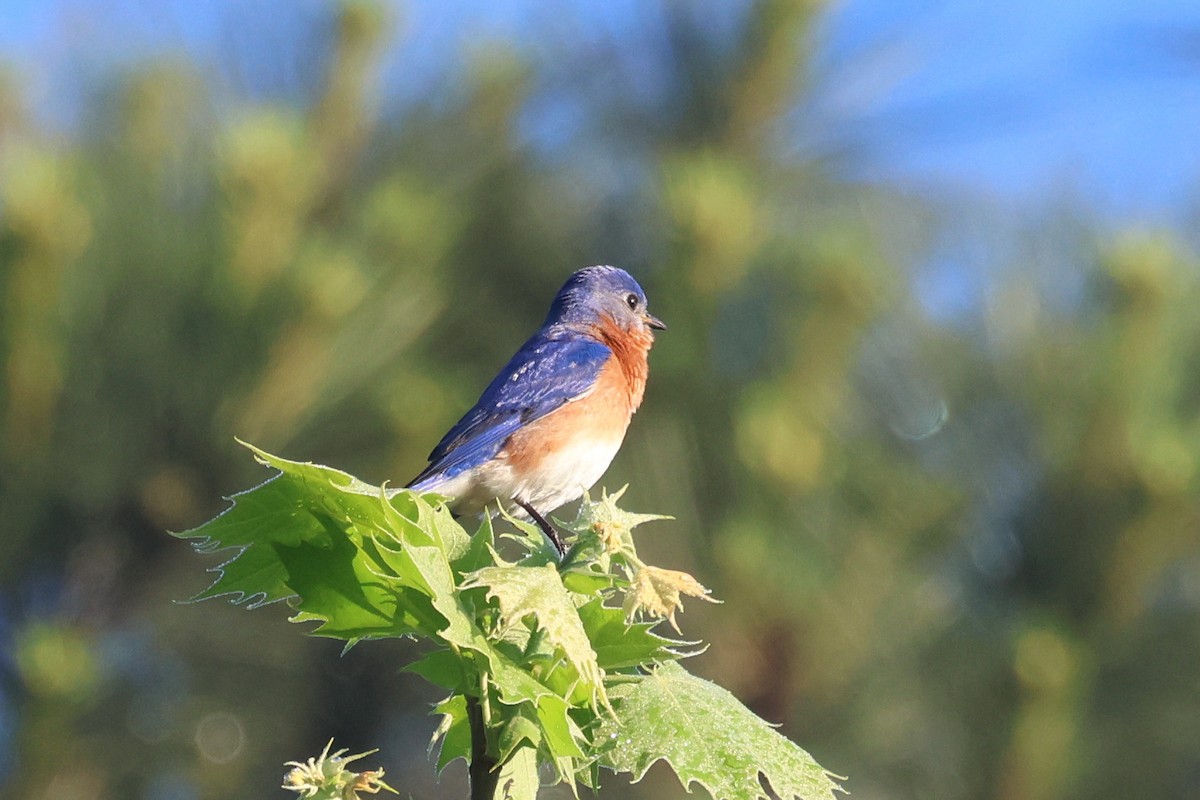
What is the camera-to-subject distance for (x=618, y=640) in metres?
1.11

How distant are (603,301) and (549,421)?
0.48 metres

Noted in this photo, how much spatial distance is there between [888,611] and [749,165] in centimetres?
199

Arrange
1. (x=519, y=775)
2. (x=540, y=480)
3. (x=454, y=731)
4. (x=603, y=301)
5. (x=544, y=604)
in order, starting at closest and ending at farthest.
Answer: (x=544, y=604) → (x=519, y=775) → (x=454, y=731) → (x=540, y=480) → (x=603, y=301)

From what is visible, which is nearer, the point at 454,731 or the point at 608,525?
the point at 608,525

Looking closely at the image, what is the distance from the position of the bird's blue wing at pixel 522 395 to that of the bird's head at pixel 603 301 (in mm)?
121

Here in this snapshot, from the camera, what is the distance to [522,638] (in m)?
1.08

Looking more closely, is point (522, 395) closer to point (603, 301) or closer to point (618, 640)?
point (603, 301)

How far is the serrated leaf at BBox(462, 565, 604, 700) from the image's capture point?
0.97 metres

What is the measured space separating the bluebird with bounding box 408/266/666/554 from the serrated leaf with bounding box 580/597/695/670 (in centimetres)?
176

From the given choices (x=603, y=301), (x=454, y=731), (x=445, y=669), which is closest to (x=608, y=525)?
(x=445, y=669)

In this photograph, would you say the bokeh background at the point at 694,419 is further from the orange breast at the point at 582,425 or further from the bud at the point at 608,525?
the bud at the point at 608,525

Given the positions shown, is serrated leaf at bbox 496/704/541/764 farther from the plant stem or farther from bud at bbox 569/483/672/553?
bud at bbox 569/483/672/553

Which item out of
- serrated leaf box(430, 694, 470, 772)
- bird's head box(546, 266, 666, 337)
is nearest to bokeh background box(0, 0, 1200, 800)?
bird's head box(546, 266, 666, 337)

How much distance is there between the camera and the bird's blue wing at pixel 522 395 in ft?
9.89
